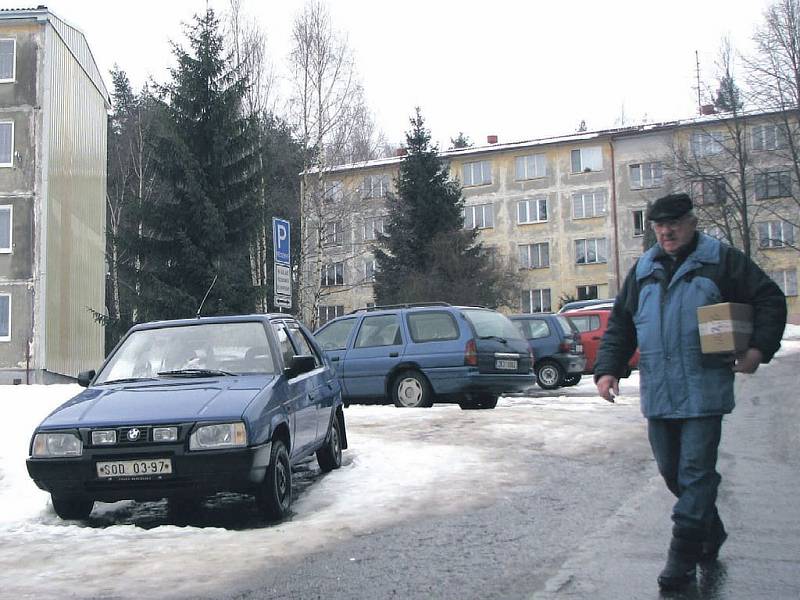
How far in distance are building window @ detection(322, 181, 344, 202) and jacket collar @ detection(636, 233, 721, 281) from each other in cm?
3241

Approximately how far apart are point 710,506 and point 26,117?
3022 cm

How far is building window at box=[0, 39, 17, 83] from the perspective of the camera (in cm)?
3086

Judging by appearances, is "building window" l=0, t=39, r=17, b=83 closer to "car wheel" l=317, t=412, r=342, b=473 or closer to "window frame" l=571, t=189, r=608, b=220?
"car wheel" l=317, t=412, r=342, b=473

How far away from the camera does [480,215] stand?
61.0m

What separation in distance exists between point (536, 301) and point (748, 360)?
55.0 metres

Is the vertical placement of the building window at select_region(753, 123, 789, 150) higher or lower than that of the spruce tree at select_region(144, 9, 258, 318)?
higher

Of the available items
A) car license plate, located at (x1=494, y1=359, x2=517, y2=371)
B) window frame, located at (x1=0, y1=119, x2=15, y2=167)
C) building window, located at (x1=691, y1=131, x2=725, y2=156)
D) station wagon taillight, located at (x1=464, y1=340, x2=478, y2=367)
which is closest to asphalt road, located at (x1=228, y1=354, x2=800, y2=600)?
station wagon taillight, located at (x1=464, y1=340, x2=478, y2=367)

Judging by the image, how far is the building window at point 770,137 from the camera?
1624 inches

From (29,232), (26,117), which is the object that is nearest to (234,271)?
(29,232)

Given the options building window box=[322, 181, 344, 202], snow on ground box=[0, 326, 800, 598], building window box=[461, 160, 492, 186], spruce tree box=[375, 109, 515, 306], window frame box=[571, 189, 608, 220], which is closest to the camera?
snow on ground box=[0, 326, 800, 598]

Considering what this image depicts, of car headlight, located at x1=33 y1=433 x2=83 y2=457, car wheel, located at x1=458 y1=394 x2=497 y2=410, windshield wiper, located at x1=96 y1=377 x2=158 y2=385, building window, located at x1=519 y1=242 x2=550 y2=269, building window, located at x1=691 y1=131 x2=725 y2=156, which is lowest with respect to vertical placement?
car wheel, located at x1=458 y1=394 x2=497 y2=410

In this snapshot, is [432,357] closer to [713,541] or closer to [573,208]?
[713,541]

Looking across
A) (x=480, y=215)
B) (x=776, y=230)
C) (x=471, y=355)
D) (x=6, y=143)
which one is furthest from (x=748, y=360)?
(x=480, y=215)

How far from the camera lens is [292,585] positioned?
496 centimetres
